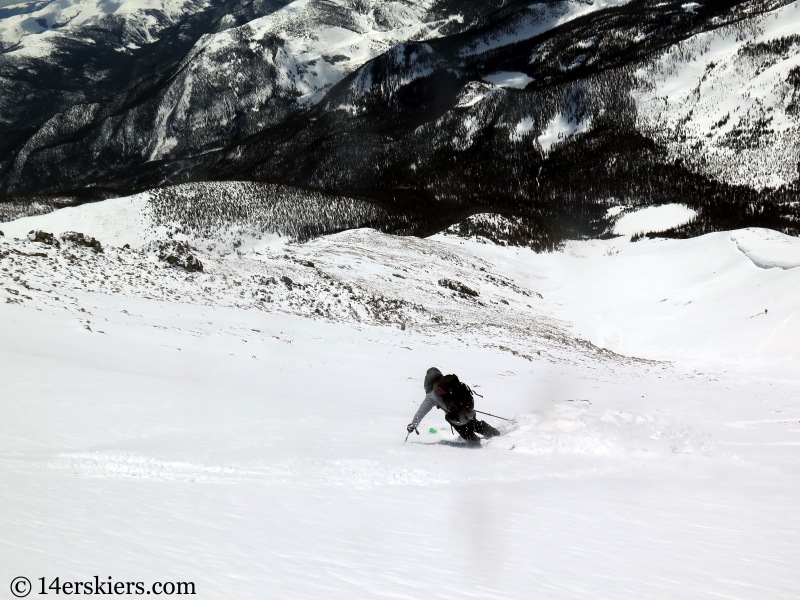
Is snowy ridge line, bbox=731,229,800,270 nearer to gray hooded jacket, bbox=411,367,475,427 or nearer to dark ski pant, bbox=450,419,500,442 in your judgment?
dark ski pant, bbox=450,419,500,442

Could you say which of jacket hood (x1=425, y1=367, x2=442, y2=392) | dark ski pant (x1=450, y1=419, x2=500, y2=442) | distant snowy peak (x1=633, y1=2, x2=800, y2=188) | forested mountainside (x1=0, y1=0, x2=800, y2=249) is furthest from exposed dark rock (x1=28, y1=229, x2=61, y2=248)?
distant snowy peak (x1=633, y1=2, x2=800, y2=188)

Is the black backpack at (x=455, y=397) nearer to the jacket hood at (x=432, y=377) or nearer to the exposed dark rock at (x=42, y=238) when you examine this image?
the jacket hood at (x=432, y=377)

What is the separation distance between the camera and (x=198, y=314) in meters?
15.7

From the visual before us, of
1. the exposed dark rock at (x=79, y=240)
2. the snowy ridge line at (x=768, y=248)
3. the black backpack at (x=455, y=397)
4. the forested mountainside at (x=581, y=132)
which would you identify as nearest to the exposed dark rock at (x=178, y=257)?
the exposed dark rock at (x=79, y=240)

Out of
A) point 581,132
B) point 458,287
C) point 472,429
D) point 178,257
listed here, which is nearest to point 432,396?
point 472,429

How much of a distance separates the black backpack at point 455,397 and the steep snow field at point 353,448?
61 centimetres

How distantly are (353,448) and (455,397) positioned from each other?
169 centimetres

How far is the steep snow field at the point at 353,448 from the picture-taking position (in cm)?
303

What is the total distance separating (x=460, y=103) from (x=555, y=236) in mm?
74295

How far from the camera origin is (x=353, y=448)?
6.98 meters

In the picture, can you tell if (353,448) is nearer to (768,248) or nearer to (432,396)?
(432,396)

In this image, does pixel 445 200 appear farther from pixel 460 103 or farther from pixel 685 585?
Answer: pixel 685 585

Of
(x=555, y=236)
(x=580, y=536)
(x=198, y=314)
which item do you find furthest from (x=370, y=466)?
(x=555, y=236)

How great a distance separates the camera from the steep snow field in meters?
3.03
